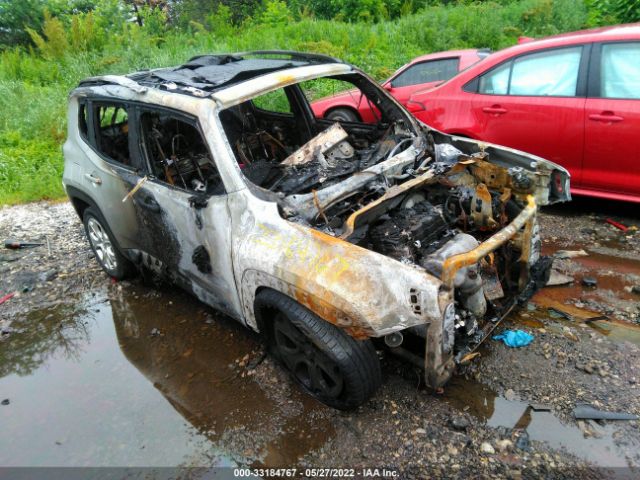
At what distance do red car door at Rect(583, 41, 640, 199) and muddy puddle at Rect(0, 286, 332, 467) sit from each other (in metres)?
3.31

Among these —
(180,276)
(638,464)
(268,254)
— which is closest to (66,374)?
(180,276)

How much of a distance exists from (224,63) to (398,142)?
1.58 meters

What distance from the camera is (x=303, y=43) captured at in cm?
1147

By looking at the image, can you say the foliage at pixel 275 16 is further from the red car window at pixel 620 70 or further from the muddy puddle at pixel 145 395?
the muddy puddle at pixel 145 395

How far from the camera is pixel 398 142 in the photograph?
13.0 feet

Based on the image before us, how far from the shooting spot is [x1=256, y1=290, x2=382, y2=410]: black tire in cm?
266

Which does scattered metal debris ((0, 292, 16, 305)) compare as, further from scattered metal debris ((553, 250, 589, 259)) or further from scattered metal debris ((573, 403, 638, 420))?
scattered metal debris ((553, 250, 589, 259))

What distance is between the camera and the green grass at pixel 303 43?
10.8 metres

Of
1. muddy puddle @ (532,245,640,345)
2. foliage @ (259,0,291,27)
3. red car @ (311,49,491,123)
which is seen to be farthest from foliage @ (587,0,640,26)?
foliage @ (259,0,291,27)

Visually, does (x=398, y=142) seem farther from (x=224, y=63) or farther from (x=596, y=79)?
(x=596, y=79)

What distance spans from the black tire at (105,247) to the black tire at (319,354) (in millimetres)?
2076

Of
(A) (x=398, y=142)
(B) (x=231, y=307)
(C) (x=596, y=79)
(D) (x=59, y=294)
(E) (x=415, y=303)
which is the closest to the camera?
(E) (x=415, y=303)

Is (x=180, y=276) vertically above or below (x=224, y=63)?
below

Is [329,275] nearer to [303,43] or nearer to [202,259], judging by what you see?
[202,259]
